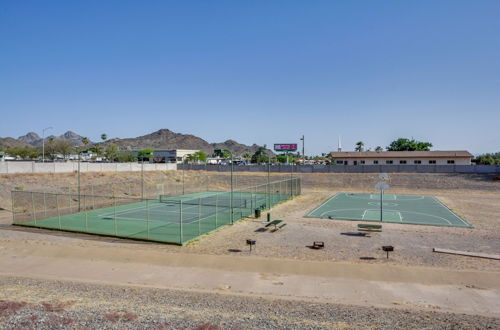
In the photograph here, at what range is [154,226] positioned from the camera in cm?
2584

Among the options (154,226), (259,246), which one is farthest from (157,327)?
(154,226)

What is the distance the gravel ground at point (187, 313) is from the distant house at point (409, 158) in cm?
7701

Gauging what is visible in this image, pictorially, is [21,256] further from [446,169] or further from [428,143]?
[428,143]

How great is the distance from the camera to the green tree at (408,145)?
116500 millimetres

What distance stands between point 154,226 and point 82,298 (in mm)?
13698

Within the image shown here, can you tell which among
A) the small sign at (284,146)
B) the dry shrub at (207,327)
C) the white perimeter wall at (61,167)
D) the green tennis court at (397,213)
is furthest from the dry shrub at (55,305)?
the small sign at (284,146)

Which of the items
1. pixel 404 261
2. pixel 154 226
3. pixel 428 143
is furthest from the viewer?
pixel 428 143

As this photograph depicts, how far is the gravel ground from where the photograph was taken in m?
9.91

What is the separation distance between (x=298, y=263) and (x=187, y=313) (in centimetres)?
718

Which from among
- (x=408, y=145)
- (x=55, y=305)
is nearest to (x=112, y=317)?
(x=55, y=305)

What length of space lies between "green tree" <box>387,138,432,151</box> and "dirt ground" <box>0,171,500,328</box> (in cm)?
9672

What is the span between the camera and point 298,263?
16.6 m

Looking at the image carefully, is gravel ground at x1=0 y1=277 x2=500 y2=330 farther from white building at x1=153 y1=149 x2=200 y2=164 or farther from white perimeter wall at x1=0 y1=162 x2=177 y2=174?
white building at x1=153 y1=149 x2=200 y2=164

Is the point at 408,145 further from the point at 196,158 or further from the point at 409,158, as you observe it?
the point at 196,158
